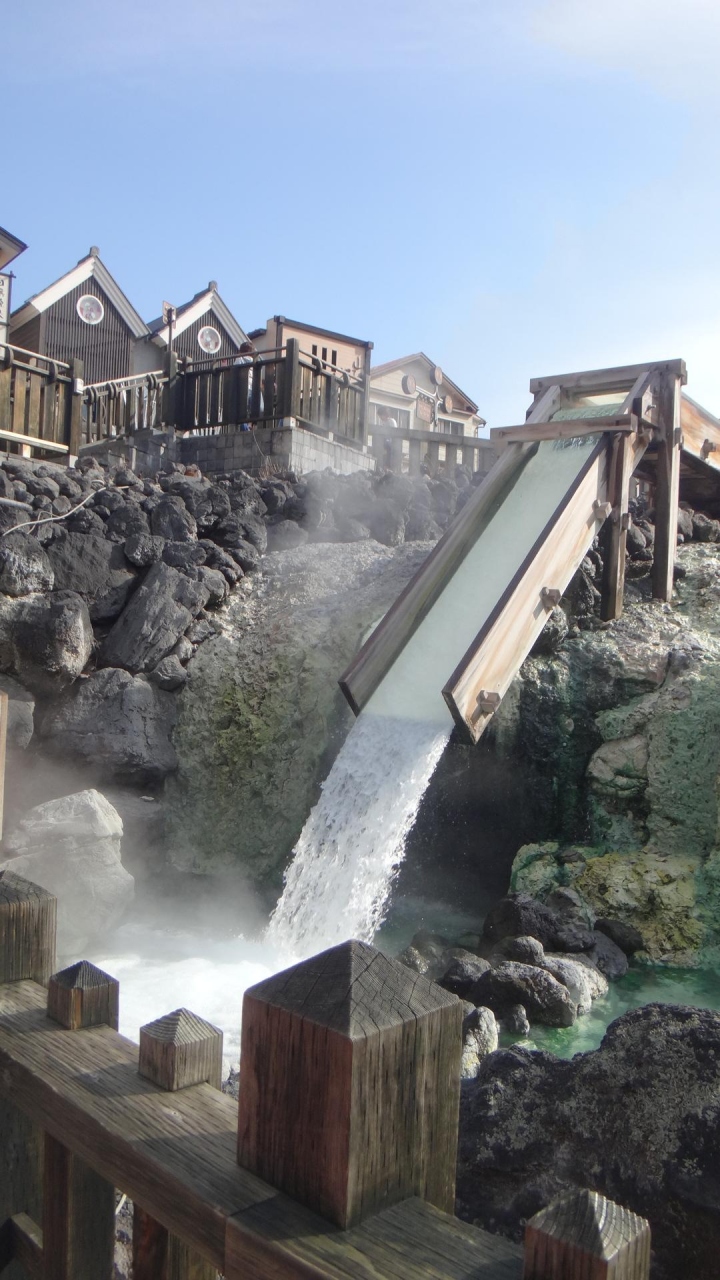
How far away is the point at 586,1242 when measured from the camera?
0.80 meters

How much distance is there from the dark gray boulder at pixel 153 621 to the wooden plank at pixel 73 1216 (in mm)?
5870

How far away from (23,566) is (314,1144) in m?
6.62

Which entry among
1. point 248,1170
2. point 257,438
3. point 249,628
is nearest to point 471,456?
point 257,438

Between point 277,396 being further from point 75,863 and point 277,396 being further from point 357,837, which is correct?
point 75,863

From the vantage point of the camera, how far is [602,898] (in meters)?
6.06

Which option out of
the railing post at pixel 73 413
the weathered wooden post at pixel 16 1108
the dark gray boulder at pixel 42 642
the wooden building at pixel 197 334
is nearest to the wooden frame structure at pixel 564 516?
the dark gray boulder at pixel 42 642

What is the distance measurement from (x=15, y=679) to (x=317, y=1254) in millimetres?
6355

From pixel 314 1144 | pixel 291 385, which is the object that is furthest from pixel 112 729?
pixel 314 1144

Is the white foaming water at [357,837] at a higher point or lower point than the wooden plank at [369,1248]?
lower

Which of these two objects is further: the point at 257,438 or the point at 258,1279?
the point at 257,438

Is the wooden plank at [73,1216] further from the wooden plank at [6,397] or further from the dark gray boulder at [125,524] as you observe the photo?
the wooden plank at [6,397]

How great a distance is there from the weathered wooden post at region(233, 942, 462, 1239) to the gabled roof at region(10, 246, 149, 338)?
940 inches

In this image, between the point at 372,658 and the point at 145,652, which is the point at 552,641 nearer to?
the point at 372,658

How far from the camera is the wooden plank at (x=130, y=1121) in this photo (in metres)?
1.06
